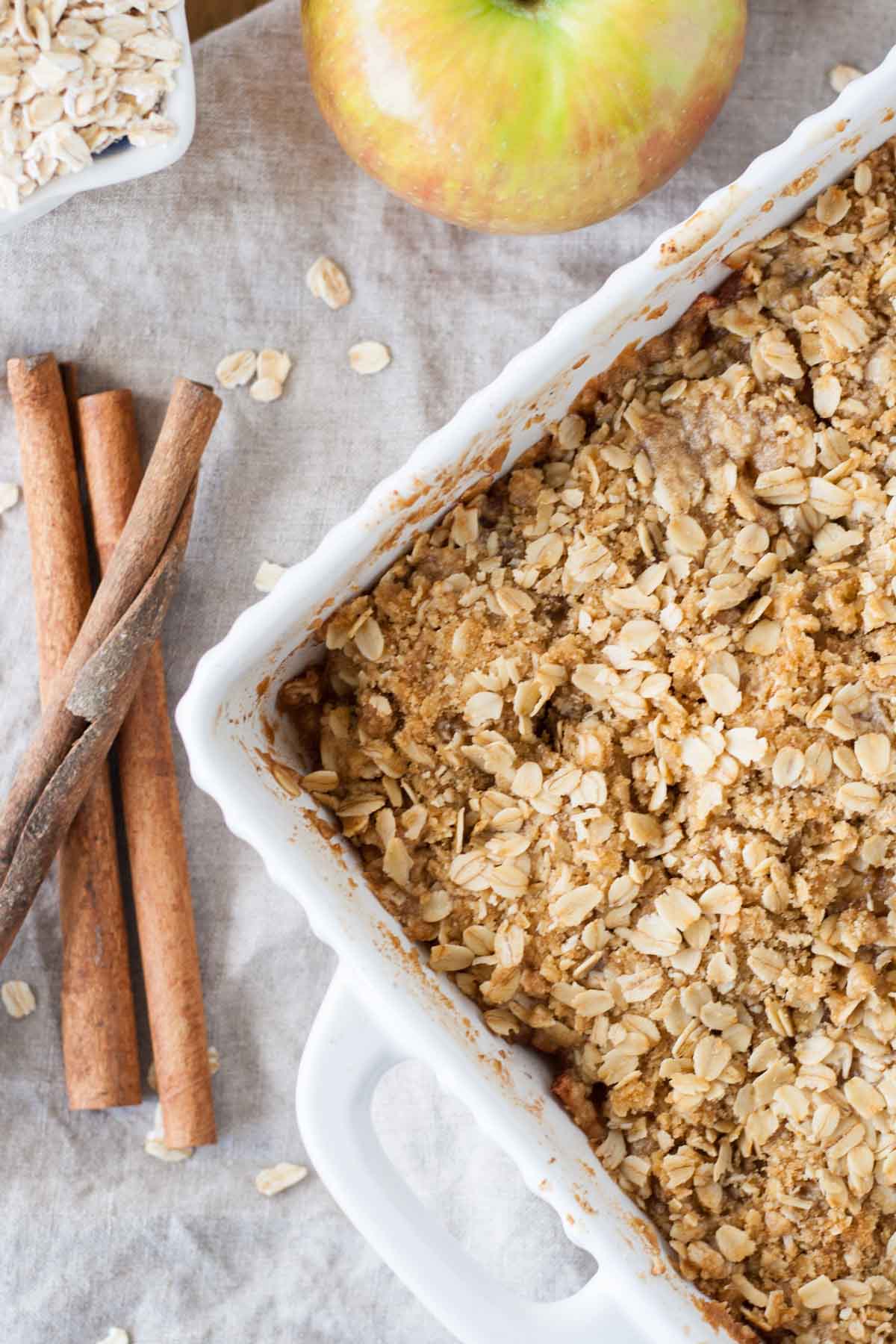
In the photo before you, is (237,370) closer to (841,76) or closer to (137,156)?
(137,156)

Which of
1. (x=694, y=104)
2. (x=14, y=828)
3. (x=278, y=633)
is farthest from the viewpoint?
(x=14, y=828)

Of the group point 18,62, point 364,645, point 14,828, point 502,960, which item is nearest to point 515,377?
point 364,645

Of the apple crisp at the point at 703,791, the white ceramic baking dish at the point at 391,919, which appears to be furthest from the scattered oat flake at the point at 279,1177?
the apple crisp at the point at 703,791

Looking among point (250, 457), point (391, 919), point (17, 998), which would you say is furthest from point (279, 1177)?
point (250, 457)

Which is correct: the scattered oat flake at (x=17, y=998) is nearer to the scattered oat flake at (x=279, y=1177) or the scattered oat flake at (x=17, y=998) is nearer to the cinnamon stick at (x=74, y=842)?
the cinnamon stick at (x=74, y=842)

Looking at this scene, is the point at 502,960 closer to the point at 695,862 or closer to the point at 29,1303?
the point at 695,862

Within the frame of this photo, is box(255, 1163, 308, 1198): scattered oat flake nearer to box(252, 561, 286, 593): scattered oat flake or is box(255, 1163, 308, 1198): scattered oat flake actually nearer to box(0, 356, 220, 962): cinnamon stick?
box(0, 356, 220, 962): cinnamon stick

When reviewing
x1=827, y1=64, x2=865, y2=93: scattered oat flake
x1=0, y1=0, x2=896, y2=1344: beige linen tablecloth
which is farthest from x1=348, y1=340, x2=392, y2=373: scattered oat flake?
x1=827, y1=64, x2=865, y2=93: scattered oat flake
